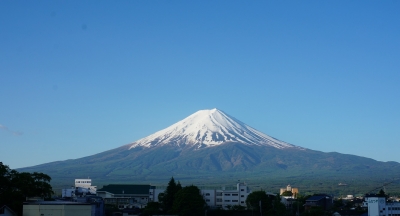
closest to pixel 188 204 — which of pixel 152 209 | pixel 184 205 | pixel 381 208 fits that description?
pixel 184 205

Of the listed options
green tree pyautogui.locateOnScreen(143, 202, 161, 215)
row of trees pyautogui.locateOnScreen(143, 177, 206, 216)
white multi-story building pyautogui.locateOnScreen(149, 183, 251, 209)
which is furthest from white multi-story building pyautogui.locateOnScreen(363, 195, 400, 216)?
green tree pyautogui.locateOnScreen(143, 202, 161, 215)

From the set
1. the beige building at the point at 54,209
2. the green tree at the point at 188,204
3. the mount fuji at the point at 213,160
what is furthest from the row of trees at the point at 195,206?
the mount fuji at the point at 213,160

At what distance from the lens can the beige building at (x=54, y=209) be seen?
26.1 meters

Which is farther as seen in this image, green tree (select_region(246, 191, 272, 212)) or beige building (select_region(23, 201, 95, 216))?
green tree (select_region(246, 191, 272, 212))

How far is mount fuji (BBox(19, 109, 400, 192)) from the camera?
12094 centimetres

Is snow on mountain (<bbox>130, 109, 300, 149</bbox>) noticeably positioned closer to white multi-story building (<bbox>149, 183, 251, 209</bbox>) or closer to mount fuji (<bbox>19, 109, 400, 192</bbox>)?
mount fuji (<bbox>19, 109, 400, 192</bbox>)

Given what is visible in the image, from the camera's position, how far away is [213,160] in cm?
13925

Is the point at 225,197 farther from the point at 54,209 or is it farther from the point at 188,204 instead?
the point at 54,209

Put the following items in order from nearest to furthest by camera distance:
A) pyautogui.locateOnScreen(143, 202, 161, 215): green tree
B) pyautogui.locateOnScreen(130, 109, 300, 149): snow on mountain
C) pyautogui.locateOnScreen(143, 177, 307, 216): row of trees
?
pyautogui.locateOnScreen(143, 177, 307, 216): row of trees < pyautogui.locateOnScreen(143, 202, 161, 215): green tree < pyautogui.locateOnScreen(130, 109, 300, 149): snow on mountain

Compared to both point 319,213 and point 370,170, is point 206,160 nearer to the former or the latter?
point 370,170

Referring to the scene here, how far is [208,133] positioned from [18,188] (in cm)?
12331

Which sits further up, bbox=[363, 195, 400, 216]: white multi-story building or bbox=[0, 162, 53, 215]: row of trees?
bbox=[0, 162, 53, 215]: row of trees

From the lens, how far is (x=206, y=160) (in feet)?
454

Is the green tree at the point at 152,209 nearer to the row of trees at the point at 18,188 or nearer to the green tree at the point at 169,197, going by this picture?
the green tree at the point at 169,197
